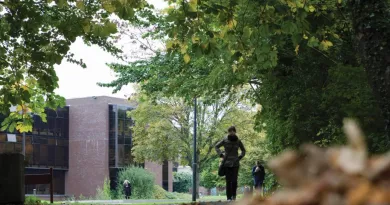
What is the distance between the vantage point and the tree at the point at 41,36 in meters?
8.57

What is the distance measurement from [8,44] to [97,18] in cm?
282

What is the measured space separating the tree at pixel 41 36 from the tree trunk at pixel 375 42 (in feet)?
9.44

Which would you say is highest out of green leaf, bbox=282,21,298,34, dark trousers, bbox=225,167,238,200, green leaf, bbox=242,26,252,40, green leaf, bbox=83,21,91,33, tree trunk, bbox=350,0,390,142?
green leaf, bbox=83,21,91,33

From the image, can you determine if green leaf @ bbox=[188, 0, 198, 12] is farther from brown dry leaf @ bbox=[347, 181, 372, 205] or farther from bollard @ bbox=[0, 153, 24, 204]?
brown dry leaf @ bbox=[347, 181, 372, 205]

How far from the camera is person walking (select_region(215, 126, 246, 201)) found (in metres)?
14.1

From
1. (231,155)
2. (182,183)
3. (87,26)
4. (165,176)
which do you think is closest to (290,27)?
(87,26)

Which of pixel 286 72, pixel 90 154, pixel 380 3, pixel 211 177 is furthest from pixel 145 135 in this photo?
pixel 380 3

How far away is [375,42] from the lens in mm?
6227

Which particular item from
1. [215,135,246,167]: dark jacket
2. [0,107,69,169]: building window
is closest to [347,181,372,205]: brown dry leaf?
[215,135,246,167]: dark jacket

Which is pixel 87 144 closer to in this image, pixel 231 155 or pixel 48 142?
pixel 48 142

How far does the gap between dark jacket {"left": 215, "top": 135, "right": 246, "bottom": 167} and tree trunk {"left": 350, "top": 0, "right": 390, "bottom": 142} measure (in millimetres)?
7737

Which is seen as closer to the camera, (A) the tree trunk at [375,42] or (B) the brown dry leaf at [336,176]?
(B) the brown dry leaf at [336,176]

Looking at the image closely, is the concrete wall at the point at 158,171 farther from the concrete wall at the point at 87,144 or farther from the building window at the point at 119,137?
the concrete wall at the point at 87,144

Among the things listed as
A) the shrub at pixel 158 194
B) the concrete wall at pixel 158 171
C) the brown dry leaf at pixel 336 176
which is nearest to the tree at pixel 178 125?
the shrub at pixel 158 194
